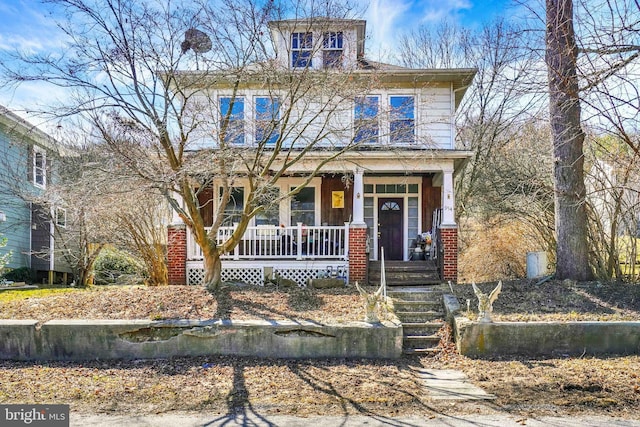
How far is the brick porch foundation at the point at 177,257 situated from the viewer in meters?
12.3

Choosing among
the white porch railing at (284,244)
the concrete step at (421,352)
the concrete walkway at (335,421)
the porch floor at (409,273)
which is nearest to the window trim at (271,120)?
the white porch railing at (284,244)

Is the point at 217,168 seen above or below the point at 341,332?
above

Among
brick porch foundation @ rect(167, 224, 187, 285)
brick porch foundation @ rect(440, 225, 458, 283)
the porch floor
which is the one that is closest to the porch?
brick porch foundation @ rect(167, 224, 187, 285)


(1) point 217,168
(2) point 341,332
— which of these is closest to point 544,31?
(2) point 341,332

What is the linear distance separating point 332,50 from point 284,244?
16.4 feet

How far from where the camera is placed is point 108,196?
8.85 m

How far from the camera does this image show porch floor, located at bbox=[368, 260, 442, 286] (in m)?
12.0

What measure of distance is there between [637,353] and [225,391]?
5.90 m

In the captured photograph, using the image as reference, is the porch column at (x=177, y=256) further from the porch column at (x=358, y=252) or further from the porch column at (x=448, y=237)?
the porch column at (x=448, y=237)

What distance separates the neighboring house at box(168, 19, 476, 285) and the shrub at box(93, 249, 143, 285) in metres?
5.06

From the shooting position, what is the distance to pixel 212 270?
10133 millimetres

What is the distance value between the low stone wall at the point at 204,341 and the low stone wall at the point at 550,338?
4.05ft

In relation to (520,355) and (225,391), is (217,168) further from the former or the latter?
(520,355)

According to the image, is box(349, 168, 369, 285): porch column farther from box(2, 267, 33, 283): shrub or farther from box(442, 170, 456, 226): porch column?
box(2, 267, 33, 283): shrub
